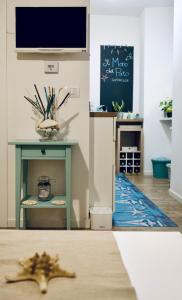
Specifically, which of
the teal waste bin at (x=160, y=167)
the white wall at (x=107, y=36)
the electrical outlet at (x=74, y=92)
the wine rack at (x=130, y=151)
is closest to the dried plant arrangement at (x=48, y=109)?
the electrical outlet at (x=74, y=92)

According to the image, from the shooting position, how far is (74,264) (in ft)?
3.18

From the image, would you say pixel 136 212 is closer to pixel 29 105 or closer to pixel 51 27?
pixel 29 105

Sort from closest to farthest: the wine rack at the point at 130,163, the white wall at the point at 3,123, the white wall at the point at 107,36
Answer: the white wall at the point at 3,123 < the wine rack at the point at 130,163 < the white wall at the point at 107,36

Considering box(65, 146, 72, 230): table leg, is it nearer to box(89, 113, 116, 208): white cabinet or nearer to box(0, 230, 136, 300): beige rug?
box(89, 113, 116, 208): white cabinet

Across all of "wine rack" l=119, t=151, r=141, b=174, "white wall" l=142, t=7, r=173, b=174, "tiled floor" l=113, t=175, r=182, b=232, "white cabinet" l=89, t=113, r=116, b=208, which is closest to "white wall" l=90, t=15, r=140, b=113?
"white wall" l=142, t=7, r=173, b=174

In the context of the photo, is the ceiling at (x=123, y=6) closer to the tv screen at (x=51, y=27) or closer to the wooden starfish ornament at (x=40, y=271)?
the tv screen at (x=51, y=27)

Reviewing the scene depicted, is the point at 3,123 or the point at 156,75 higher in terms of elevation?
the point at 156,75

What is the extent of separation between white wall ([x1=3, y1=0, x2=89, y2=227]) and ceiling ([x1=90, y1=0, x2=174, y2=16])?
334cm

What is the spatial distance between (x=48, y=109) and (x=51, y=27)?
0.68 m

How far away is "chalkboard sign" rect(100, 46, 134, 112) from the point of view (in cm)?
669

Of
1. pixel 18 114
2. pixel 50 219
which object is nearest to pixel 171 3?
pixel 18 114

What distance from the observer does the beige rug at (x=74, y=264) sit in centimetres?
80

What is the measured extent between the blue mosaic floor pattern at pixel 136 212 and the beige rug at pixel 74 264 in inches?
81.1

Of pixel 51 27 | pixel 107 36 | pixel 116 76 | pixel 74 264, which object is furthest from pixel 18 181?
pixel 107 36
